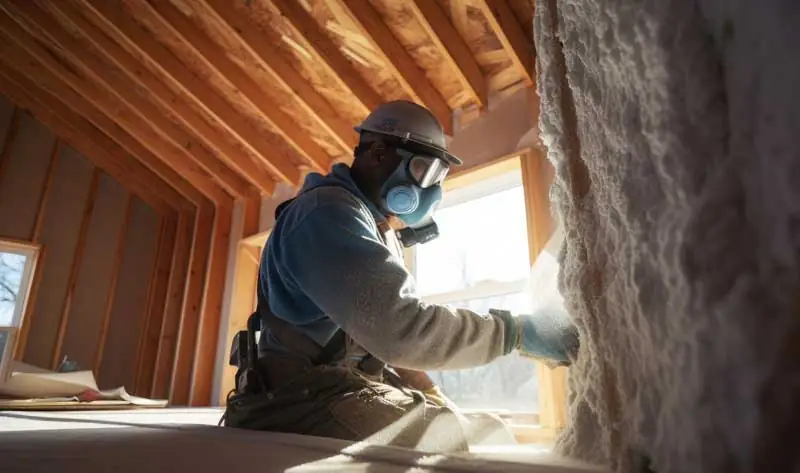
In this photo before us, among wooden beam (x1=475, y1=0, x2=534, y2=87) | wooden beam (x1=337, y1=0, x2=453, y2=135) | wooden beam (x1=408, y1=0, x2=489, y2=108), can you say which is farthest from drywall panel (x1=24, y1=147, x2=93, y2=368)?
wooden beam (x1=475, y1=0, x2=534, y2=87)

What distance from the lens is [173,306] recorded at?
16.5 feet

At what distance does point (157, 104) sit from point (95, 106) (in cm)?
76

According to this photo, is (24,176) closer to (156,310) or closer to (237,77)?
(156,310)

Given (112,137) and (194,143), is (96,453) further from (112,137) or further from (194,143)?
(112,137)

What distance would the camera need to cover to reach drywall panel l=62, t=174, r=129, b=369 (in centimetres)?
488

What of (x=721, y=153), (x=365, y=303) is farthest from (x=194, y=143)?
(x=721, y=153)

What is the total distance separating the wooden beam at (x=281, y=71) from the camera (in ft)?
10.0

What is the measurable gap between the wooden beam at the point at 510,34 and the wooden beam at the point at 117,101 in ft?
9.74

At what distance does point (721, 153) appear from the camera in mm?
389

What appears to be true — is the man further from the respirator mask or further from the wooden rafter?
the wooden rafter

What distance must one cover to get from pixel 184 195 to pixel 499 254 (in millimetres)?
3321

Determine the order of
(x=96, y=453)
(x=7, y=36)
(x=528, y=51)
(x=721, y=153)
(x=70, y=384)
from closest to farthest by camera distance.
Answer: (x=721, y=153) → (x=96, y=453) → (x=528, y=51) → (x=70, y=384) → (x=7, y=36)

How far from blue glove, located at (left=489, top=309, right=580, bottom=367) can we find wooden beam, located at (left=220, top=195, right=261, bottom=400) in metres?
3.58

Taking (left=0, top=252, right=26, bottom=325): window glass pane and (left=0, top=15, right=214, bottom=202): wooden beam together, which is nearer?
(left=0, top=15, right=214, bottom=202): wooden beam
